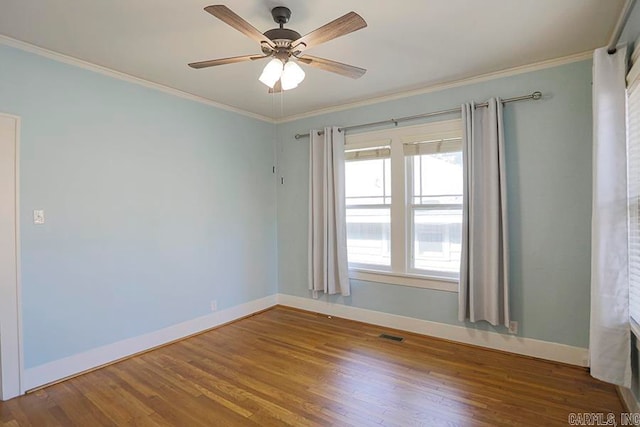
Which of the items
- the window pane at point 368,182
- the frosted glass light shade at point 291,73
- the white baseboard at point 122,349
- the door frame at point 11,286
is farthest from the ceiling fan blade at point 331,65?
the white baseboard at point 122,349

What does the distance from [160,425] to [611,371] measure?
9.60 ft

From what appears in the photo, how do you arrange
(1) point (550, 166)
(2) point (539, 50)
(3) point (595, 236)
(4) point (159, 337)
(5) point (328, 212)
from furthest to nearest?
(5) point (328, 212)
(4) point (159, 337)
(1) point (550, 166)
(2) point (539, 50)
(3) point (595, 236)

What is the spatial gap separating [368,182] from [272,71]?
2.24m

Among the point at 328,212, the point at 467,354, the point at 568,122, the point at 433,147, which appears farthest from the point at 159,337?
the point at 568,122

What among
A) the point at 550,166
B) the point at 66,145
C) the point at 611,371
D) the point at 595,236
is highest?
the point at 66,145

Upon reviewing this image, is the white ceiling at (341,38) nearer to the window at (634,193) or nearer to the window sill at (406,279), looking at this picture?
the window at (634,193)

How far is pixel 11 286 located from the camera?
255 centimetres

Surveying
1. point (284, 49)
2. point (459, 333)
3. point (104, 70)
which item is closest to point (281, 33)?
point (284, 49)

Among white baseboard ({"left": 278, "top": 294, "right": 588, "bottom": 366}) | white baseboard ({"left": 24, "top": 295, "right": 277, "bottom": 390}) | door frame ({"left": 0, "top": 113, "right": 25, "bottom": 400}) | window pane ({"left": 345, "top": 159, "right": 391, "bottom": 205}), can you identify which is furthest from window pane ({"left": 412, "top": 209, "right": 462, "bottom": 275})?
A: door frame ({"left": 0, "top": 113, "right": 25, "bottom": 400})

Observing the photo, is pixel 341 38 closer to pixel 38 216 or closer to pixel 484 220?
pixel 484 220

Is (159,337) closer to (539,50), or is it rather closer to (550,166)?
(550,166)

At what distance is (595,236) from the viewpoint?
231 centimetres

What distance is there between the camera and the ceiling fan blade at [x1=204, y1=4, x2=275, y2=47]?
1.66 meters

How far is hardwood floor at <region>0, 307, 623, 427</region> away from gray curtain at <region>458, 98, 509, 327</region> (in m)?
0.48
